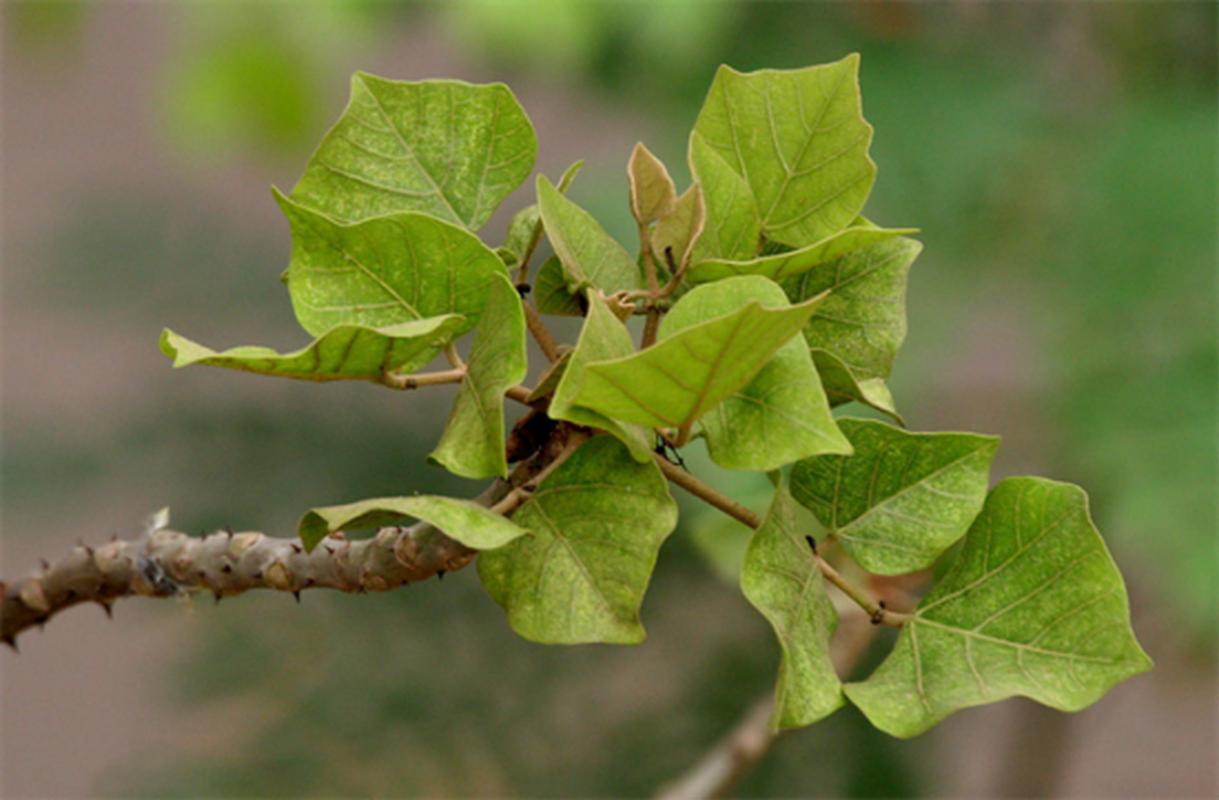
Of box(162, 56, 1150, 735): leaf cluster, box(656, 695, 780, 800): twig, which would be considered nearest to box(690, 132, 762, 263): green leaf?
box(162, 56, 1150, 735): leaf cluster

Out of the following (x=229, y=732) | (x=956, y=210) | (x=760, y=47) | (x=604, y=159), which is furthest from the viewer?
(x=604, y=159)

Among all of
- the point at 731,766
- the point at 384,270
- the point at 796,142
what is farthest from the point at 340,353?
the point at 731,766

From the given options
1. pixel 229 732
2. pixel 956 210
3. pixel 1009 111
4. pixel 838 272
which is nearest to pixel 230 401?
pixel 229 732

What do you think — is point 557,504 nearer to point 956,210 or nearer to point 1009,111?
point 956,210

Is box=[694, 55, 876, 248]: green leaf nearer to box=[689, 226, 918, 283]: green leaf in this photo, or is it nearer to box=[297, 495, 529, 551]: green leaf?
box=[689, 226, 918, 283]: green leaf

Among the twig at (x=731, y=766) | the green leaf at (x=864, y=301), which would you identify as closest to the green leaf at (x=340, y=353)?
the green leaf at (x=864, y=301)

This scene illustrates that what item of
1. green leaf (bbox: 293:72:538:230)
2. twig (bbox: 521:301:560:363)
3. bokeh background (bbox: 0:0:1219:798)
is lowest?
bokeh background (bbox: 0:0:1219:798)
